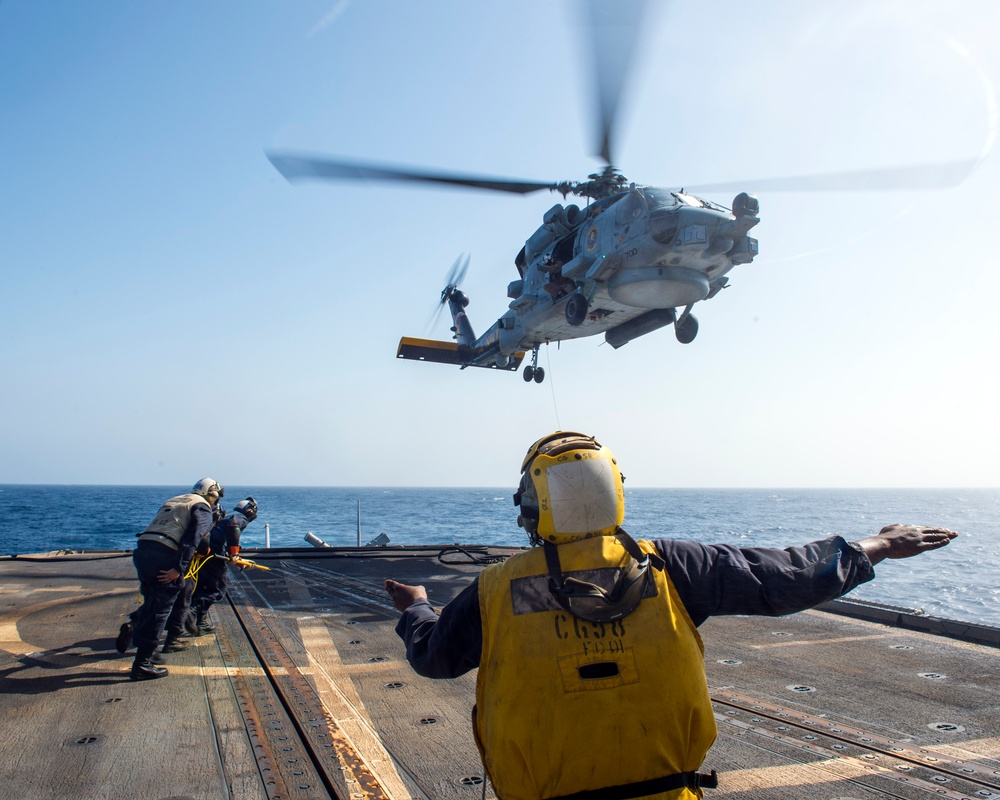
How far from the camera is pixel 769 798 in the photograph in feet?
12.5

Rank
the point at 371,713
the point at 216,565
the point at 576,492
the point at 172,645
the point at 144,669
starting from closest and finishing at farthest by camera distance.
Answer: the point at 576,492, the point at 371,713, the point at 144,669, the point at 172,645, the point at 216,565

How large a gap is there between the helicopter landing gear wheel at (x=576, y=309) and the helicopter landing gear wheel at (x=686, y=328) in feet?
6.66

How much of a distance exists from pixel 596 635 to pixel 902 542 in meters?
1.28

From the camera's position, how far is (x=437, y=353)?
21.0 m

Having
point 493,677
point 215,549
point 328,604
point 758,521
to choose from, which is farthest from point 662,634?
point 758,521

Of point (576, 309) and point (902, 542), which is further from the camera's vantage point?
point (576, 309)

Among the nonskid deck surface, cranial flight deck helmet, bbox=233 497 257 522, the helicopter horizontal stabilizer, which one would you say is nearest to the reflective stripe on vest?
the nonskid deck surface

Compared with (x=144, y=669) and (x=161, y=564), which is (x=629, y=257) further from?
(x=144, y=669)

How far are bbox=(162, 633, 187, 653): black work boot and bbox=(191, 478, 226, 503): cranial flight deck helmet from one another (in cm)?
149

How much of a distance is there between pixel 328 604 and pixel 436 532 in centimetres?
3741

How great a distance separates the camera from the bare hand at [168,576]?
21.1ft

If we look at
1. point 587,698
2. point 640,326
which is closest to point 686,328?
point 640,326

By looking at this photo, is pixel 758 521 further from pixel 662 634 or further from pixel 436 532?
pixel 662 634

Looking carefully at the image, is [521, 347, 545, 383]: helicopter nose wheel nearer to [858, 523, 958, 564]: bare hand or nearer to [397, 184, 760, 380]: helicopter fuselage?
[397, 184, 760, 380]: helicopter fuselage
